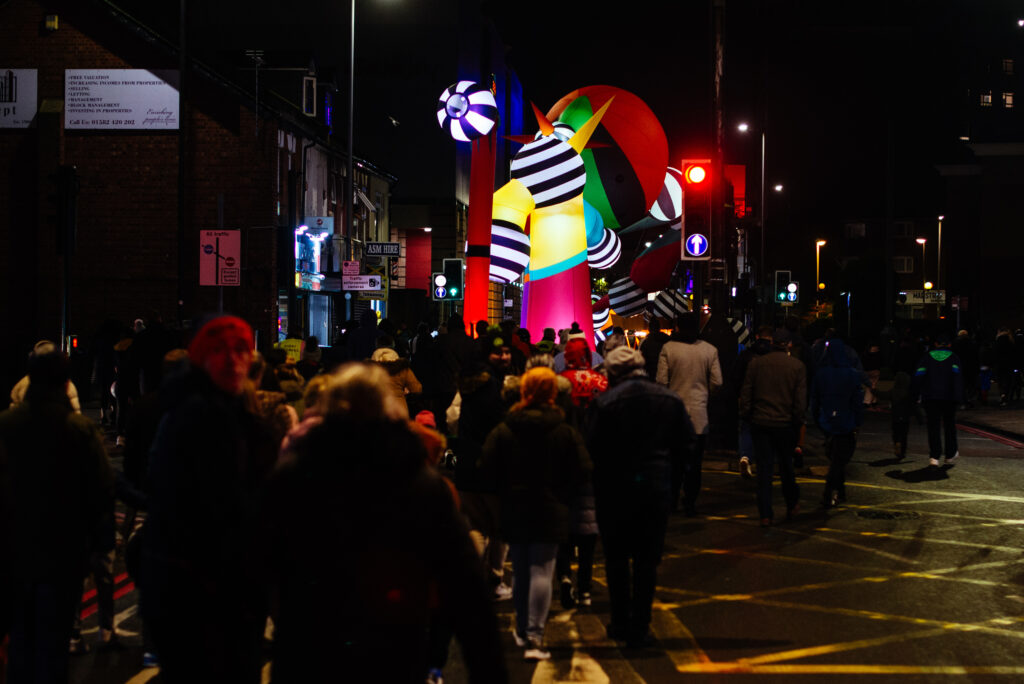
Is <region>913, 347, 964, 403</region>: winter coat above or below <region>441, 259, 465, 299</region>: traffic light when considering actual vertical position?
below

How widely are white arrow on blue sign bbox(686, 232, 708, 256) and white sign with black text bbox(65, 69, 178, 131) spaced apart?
2039 centimetres

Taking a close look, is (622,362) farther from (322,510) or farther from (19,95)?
(19,95)

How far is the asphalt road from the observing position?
646 centimetres

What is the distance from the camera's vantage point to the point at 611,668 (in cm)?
645

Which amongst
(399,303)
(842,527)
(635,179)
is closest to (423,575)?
(842,527)

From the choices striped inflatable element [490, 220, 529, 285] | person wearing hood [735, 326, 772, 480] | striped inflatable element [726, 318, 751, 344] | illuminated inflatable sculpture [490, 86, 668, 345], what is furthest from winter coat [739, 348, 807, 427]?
striped inflatable element [490, 220, 529, 285]

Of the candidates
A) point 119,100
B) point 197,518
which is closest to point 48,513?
point 197,518

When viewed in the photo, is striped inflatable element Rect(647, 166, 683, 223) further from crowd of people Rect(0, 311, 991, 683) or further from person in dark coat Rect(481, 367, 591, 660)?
person in dark coat Rect(481, 367, 591, 660)

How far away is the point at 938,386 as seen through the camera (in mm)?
15547

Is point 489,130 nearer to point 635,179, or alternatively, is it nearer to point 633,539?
point 635,179

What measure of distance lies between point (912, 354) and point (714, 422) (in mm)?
3453

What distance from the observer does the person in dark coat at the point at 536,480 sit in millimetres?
6723

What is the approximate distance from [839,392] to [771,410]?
1742mm

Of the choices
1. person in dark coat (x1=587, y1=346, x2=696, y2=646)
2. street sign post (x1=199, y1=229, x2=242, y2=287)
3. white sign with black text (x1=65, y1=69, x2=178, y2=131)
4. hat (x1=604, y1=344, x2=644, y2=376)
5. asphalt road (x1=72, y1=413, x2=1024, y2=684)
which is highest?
white sign with black text (x1=65, y1=69, x2=178, y2=131)
